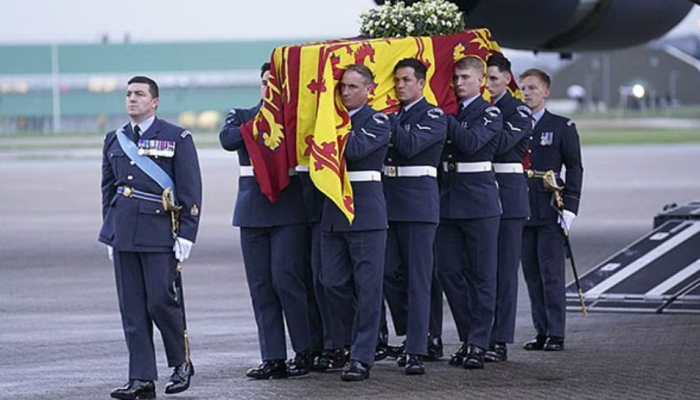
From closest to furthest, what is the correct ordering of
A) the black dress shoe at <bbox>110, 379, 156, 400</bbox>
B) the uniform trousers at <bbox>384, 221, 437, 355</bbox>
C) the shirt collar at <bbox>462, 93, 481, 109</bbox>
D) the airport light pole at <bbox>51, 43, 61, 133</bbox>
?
the black dress shoe at <bbox>110, 379, 156, 400</bbox>, the uniform trousers at <bbox>384, 221, 437, 355</bbox>, the shirt collar at <bbox>462, 93, 481, 109</bbox>, the airport light pole at <bbox>51, 43, 61, 133</bbox>

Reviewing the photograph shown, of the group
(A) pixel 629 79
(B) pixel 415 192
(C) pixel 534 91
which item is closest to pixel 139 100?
(B) pixel 415 192

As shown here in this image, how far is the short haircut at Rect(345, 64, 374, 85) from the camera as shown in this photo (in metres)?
9.85

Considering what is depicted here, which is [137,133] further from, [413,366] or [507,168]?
[507,168]

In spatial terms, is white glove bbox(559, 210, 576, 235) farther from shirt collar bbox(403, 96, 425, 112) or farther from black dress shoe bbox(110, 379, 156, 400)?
black dress shoe bbox(110, 379, 156, 400)

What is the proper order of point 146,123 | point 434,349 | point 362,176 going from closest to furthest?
point 146,123, point 362,176, point 434,349

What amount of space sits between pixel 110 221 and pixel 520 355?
286 centimetres

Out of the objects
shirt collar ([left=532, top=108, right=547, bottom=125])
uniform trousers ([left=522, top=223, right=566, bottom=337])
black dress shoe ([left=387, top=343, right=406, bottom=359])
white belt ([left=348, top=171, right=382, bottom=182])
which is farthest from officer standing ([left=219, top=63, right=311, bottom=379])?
shirt collar ([left=532, top=108, right=547, bottom=125])

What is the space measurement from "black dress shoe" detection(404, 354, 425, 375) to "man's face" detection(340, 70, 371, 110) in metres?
1.44

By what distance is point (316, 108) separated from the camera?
1007cm

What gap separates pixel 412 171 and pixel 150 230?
1.65m

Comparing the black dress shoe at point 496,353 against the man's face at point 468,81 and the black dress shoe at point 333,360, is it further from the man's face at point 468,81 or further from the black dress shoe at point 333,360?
the man's face at point 468,81

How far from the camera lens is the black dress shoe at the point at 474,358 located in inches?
408

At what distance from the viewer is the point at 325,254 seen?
10.1 meters

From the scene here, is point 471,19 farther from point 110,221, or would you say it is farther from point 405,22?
point 110,221
